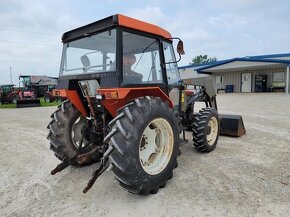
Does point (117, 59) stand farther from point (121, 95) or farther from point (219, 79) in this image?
point (219, 79)

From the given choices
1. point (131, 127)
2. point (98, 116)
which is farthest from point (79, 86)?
point (131, 127)

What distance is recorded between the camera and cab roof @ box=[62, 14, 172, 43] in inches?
132

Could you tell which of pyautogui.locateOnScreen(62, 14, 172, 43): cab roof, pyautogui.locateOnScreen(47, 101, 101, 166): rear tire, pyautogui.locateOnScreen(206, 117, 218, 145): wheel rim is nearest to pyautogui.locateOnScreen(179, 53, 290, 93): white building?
pyautogui.locateOnScreen(206, 117, 218, 145): wheel rim

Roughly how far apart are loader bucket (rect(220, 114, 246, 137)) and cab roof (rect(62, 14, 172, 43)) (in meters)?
3.21

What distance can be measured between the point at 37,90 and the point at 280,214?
95.1ft

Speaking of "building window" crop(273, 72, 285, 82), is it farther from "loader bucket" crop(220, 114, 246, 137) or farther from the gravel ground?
the gravel ground

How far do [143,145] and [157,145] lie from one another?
0.78 ft

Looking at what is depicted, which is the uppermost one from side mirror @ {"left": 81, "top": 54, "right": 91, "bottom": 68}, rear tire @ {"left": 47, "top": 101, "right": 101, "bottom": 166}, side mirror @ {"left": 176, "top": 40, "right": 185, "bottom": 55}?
side mirror @ {"left": 176, "top": 40, "right": 185, "bottom": 55}

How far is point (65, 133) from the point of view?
14.0ft

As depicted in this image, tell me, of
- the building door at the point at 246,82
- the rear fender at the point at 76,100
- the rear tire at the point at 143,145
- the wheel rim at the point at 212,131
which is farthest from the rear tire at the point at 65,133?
the building door at the point at 246,82

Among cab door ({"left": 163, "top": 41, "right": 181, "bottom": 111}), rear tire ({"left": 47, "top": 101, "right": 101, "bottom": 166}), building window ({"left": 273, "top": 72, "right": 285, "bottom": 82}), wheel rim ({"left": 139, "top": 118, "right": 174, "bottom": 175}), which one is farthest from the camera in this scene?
building window ({"left": 273, "top": 72, "right": 285, "bottom": 82})

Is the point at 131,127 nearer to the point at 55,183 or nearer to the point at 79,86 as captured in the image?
the point at 79,86

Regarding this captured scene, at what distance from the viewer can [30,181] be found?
402cm

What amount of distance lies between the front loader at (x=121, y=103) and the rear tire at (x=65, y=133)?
0.02m
